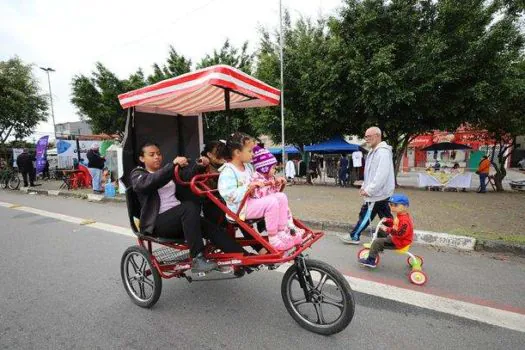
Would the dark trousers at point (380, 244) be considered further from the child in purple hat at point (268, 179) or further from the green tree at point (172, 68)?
the green tree at point (172, 68)

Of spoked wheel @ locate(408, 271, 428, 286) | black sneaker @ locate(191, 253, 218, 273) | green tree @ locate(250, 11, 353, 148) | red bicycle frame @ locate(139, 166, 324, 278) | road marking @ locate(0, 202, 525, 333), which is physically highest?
green tree @ locate(250, 11, 353, 148)

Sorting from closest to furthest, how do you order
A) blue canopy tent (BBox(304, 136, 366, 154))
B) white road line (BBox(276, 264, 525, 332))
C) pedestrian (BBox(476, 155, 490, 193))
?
white road line (BBox(276, 264, 525, 332)) < pedestrian (BBox(476, 155, 490, 193)) < blue canopy tent (BBox(304, 136, 366, 154))

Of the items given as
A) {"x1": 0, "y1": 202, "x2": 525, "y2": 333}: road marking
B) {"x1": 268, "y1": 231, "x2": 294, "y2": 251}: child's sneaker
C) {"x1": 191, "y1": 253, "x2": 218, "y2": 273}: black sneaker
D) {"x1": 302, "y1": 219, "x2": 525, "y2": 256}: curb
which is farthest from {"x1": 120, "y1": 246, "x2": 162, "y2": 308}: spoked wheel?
{"x1": 302, "y1": 219, "x2": 525, "y2": 256}: curb

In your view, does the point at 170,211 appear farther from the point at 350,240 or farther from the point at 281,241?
the point at 350,240

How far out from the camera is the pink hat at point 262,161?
10.0ft

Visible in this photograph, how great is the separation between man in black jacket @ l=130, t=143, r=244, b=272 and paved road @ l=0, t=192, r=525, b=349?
0.57 meters

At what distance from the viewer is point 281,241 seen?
8.31ft

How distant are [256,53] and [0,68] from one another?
16046mm

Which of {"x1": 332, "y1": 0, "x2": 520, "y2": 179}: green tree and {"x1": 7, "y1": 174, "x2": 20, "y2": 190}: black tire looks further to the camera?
{"x1": 7, "y1": 174, "x2": 20, "y2": 190}: black tire

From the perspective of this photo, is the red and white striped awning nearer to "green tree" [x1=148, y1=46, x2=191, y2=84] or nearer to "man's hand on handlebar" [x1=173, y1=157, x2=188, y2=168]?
"man's hand on handlebar" [x1=173, y1=157, x2=188, y2=168]

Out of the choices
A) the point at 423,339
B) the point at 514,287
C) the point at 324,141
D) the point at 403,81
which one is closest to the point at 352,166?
the point at 324,141

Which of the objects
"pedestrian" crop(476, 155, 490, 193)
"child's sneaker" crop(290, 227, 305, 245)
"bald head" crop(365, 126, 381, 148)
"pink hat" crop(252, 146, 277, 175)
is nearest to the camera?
"child's sneaker" crop(290, 227, 305, 245)

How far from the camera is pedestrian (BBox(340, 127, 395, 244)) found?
4219 mm

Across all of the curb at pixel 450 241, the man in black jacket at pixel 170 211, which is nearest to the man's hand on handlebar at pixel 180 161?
the man in black jacket at pixel 170 211
